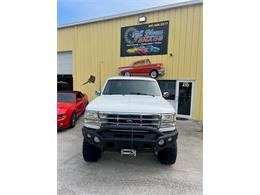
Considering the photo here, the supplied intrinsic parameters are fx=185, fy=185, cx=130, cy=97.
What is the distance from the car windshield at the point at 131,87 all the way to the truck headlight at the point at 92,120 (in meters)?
1.19

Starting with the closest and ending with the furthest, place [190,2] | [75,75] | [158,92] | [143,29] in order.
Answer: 1. [158,92]
2. [190,2]
3. [143,29]
4. [75,75]

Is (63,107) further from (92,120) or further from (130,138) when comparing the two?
(130,138)

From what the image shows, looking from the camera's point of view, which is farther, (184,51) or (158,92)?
(184,51)

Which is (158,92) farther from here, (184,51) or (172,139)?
(184,51)

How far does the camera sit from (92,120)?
133 inches

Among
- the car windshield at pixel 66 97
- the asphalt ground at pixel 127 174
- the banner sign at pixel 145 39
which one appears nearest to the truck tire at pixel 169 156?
the asphalt ground at pixel 127 174

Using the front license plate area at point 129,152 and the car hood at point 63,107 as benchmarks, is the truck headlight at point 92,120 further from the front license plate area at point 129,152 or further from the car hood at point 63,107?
the car hood at point 63,107

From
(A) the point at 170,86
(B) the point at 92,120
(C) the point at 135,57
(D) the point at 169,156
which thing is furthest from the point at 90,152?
(C) the point at 135,57

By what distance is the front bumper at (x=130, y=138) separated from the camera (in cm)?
315

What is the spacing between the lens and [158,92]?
15.0ft

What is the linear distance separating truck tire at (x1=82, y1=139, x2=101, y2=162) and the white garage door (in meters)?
10.7
